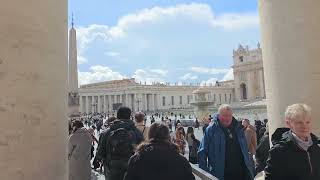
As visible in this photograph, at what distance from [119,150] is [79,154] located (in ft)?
6.70

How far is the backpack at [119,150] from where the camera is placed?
5891mm

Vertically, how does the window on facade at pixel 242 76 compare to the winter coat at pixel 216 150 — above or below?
above

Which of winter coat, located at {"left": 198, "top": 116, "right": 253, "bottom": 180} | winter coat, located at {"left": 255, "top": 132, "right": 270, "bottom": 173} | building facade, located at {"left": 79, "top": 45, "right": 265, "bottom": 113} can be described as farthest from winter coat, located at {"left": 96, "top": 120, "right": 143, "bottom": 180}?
building facade, located at {"left": 79, "top": 45, "right": 265, "bottom": 113}

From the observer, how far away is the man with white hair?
3.40 meters

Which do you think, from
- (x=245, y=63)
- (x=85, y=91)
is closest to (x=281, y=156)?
(x=245, y=63)

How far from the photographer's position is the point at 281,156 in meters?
3.43

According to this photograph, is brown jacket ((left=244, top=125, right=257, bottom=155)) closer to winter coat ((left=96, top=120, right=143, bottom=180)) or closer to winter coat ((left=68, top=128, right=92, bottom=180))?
winter coat ((left=68, top=128, right=92, bottom=180))

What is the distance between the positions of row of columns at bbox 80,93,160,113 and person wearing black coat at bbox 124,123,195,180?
124948 mm

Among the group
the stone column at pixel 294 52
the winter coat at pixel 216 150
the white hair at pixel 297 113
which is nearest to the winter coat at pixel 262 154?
the winter coat at pixel 216 150

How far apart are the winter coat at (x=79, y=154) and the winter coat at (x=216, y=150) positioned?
2.57 m

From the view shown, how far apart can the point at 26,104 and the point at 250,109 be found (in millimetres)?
45387

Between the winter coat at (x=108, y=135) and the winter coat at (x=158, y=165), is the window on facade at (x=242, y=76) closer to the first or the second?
the winter coat at (x=108, y=135)

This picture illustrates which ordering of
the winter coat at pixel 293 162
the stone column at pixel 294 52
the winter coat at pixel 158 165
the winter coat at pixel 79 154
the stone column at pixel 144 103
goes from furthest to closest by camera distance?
the stone column at pixel 144 103 → the winter coat at pixel 79 154 → the stone column at pixel 294 52 → the winter coat at pixel 158 165 → the winter coat at pixel 293 162

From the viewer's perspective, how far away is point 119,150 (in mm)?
5891
